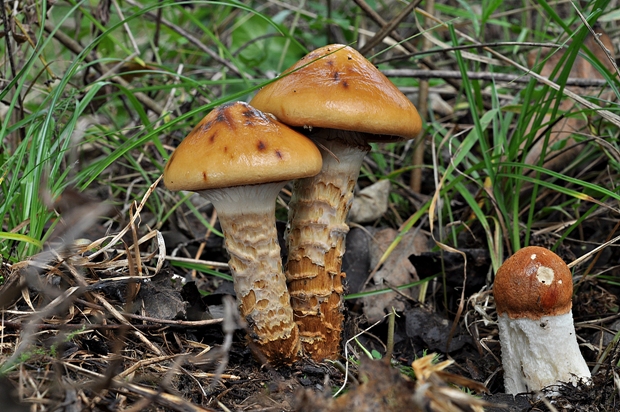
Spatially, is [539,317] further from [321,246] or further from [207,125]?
[207,125]

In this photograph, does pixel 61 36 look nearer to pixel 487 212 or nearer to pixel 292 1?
pixel 487 212

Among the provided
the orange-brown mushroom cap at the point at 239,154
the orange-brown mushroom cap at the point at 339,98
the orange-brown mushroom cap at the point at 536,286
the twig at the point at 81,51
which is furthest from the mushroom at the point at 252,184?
the twig at the point at 81,51

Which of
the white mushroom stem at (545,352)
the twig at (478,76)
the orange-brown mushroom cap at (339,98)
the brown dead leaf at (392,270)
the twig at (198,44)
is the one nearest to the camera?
the orange-brown mushroom cap at (339,98)

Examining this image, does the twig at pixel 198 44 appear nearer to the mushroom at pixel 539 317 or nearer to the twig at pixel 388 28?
the twig at pixel 388 28

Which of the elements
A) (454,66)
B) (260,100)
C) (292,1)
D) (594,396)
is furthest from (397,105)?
(292,1)

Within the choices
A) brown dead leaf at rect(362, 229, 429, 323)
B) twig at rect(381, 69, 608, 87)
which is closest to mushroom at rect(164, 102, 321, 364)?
brown dead leaf at rect(362, 229, 429, 323)

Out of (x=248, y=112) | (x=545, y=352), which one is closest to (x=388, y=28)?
(x=248, y=112)

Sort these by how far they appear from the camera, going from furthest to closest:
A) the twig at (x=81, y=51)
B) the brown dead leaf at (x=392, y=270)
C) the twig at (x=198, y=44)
Answer: the twig at (x=198, y=44) < the twig at (x=81, y=51) < the brown dead leaf at (x=392, y=270)

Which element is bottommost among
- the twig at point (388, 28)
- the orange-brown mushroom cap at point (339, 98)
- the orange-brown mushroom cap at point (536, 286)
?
the orange-brown mushroom cap at point (536, 286)
